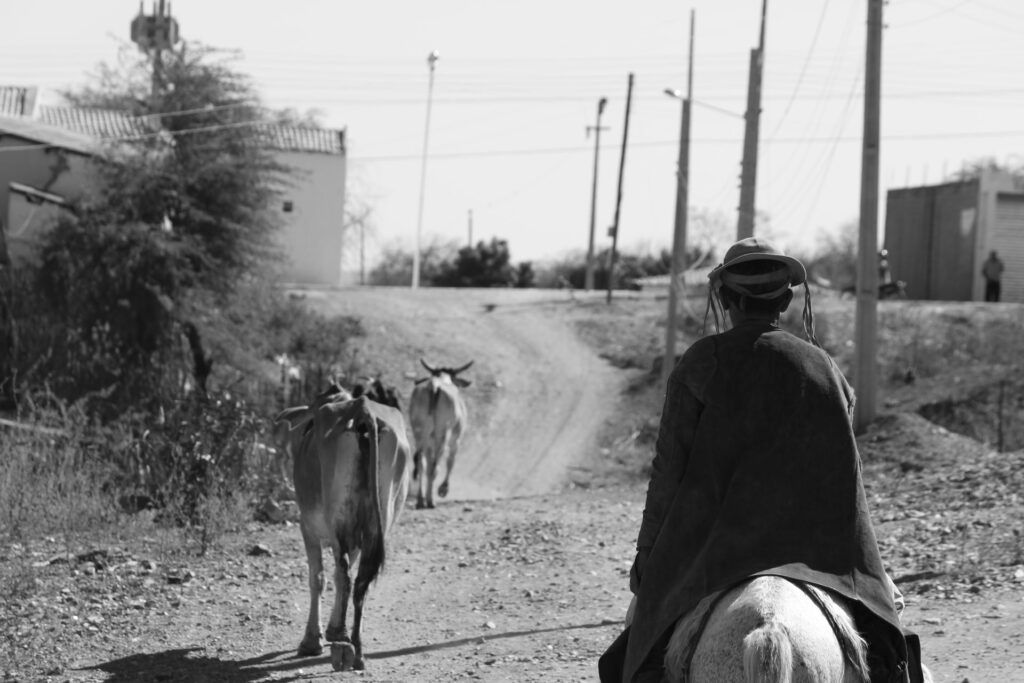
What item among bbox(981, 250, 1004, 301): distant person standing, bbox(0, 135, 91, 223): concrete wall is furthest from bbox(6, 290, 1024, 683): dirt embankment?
bbox(981, 250, 1004, 301): distant person standing

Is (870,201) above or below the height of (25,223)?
above

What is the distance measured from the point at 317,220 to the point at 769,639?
41.5 metres

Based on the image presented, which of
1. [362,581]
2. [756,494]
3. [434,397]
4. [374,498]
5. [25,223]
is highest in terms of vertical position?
[25,223]

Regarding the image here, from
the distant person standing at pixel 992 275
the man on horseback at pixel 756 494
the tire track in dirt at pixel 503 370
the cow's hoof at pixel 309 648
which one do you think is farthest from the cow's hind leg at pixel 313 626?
the distant person standing at pixel 992 275

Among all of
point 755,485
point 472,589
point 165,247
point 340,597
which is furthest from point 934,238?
point 755,485

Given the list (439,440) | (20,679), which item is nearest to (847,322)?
(439,440)

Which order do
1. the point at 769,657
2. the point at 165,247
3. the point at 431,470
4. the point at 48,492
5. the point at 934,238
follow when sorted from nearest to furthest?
the point at 769,657
the point at 48,492
the point at 431,470
the point at 165,247
the point at 934,238

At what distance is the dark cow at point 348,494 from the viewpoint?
8.65m

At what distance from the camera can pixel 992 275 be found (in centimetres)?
4025

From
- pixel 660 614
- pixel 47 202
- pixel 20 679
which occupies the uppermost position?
pixel 47 202

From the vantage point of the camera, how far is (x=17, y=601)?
9.66 meters

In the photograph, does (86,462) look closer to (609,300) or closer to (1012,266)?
(609,300)

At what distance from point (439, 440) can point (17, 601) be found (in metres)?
10.3

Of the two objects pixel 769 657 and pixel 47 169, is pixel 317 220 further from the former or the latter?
pixel 769 657
